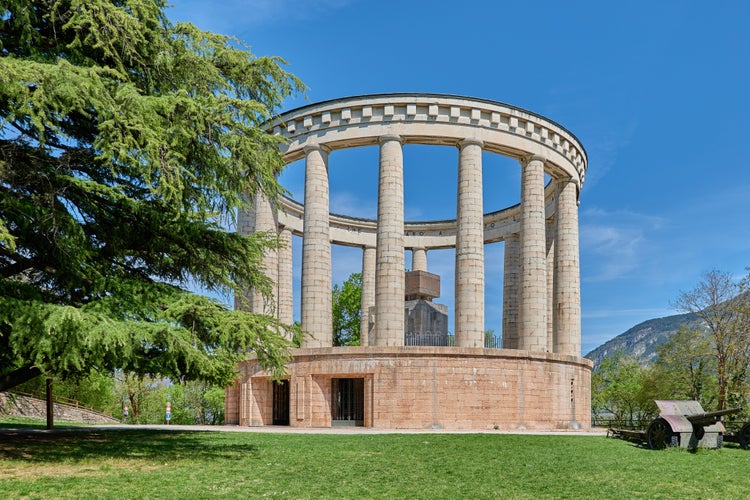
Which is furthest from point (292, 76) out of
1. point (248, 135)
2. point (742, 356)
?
point (742, 356)

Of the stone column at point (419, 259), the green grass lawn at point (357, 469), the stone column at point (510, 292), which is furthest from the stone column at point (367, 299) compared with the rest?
the green grass lawn at point (357, 469)

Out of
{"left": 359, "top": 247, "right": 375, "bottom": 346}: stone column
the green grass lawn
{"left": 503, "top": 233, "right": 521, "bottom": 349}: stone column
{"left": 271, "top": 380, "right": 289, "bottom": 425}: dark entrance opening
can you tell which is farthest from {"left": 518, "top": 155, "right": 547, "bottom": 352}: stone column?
the green grass lawn

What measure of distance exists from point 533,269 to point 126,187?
22840mm

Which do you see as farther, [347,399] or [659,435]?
[347,399]

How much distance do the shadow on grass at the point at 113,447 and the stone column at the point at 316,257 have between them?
457 inches

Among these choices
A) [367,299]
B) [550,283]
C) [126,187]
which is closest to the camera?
[126,187]

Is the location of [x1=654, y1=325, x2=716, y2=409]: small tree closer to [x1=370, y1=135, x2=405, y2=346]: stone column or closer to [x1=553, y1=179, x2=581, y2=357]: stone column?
[x1=553, y1=179, x2=581, y2=357]: stone column

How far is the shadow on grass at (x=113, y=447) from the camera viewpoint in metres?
15.7

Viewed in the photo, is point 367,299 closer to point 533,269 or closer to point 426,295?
point 426,295

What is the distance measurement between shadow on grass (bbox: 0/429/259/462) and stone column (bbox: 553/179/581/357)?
2175 cm

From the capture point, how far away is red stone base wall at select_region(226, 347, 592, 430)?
29.0 m

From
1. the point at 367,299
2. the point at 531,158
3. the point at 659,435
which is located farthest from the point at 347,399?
the point at 367,299

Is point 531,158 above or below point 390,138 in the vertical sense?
below

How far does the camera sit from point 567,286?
37.9 metres
